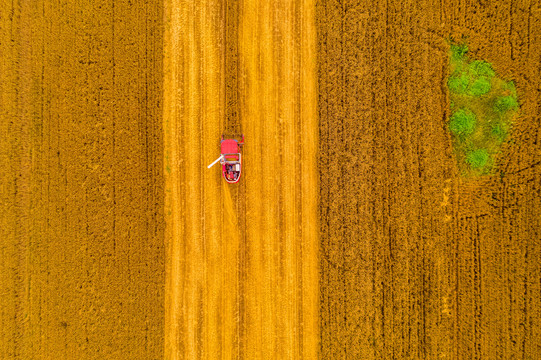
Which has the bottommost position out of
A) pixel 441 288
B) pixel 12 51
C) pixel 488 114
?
pixel 441 288

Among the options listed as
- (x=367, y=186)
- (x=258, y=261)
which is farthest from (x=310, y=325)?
(x=367, y=186)

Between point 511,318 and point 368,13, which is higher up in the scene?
point 368,13

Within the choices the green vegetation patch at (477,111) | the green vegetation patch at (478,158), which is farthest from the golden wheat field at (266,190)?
the green vegetation patch at (478,158)

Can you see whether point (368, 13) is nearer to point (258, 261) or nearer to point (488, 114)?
point (488, 114)

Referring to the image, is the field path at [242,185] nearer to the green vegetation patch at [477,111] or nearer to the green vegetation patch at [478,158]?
the green vegetation patch at [477,111]

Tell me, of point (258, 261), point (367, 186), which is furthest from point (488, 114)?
point (258, 261)

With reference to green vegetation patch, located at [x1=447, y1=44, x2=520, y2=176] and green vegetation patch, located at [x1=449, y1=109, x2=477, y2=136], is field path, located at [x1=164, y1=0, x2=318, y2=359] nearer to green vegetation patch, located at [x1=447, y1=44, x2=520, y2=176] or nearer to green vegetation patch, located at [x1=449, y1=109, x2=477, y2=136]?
green vegetation patch, located at [x1=449, y1=109, x2=477, y2=136]
